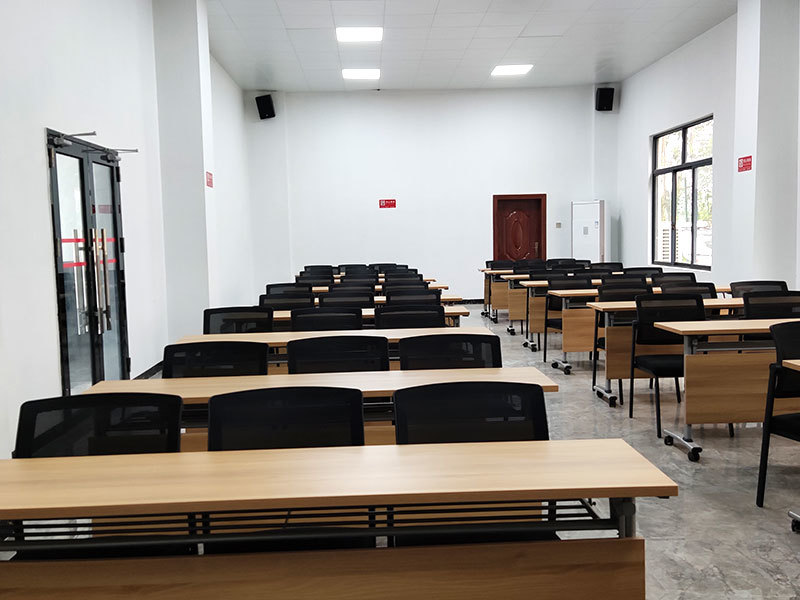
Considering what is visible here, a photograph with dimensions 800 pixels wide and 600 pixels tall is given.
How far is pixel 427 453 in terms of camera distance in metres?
2.08

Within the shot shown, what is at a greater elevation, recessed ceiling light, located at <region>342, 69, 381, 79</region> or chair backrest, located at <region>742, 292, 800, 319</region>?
recessed ceiling light, located at <region>342, 69, 381, 79</region>

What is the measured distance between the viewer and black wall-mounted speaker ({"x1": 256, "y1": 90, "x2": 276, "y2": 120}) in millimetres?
13781

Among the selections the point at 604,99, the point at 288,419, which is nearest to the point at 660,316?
the point at 288,419

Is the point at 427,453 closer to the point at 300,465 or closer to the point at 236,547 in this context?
the point at 300,465

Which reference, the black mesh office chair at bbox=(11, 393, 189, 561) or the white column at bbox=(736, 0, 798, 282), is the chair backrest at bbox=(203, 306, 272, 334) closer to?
the black mesh office chair at bbox=(11, 393, 189, 561)

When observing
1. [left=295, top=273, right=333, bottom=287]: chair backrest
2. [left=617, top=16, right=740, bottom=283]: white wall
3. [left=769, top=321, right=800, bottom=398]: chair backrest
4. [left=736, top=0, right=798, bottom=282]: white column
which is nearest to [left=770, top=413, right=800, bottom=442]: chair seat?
[left=769, top=321, right=800, bottom=398]: chair backrest

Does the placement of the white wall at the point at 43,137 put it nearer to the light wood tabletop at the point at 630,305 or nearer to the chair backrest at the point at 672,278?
the light wood tabletop at the point at 630,305

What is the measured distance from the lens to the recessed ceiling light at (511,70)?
40.8 feet

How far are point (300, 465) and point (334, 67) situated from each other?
11.1 m

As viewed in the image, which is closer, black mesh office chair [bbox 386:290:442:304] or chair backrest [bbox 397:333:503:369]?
chair backrest [bbox 397:333:503:369]

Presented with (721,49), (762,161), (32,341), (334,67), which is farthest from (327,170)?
(32,341)

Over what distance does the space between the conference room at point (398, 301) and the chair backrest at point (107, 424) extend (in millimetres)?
10

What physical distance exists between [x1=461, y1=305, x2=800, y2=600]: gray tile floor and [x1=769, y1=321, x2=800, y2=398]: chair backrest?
0.56 meters

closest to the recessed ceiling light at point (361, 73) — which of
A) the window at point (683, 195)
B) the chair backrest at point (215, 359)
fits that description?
the window at point (683, 195)
